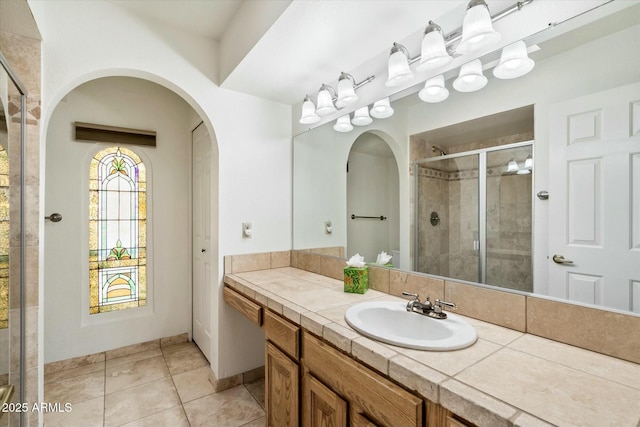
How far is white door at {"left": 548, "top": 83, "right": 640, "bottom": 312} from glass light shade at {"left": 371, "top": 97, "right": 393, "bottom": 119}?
2.61 feet

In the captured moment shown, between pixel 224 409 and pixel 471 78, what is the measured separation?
232 centimetres

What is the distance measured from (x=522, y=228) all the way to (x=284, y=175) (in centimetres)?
167

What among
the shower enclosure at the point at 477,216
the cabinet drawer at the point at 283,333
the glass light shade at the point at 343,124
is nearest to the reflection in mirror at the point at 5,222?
the cabinet drawer at the point at 283,333

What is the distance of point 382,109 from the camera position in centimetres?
167

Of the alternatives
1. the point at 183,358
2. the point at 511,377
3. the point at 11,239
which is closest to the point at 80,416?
the point at 183,358

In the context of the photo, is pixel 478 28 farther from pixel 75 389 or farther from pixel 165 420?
pixel 75 389

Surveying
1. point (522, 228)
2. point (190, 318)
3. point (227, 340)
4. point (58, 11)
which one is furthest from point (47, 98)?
point (522, 228)

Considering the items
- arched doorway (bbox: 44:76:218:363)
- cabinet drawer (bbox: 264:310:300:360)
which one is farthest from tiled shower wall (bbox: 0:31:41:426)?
cabinet drawer (bbox: 264:310:300:360)

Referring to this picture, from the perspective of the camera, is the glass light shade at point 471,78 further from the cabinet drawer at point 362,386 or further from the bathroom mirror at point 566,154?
the cabinet drawer at point 362,386

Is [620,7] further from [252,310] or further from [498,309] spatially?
[252,310]

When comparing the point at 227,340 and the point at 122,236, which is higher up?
the point at 122,236

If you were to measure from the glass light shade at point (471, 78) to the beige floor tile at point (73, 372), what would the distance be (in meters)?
3.13

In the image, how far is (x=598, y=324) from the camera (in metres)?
0.89

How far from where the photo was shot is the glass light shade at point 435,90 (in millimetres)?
1353
